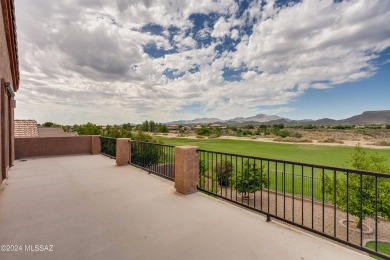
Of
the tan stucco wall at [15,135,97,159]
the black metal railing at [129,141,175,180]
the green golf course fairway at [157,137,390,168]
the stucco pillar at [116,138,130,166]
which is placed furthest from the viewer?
the green golf course fairway at [157,137,390,168]

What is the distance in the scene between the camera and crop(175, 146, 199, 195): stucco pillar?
15.7 ft

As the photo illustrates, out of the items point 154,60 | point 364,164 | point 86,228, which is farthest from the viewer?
point 154,60

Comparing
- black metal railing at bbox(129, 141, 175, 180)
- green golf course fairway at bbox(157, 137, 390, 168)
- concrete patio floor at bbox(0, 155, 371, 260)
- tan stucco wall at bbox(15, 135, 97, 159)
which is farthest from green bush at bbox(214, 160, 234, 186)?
green golf course fairway at bbox(157, 137, 390, 168)

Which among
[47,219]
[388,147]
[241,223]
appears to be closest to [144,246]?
[241,223]

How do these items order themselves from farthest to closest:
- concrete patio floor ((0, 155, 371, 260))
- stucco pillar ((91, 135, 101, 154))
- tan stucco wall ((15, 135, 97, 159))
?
stucco pillar ((91, 135, 101, 154)) < tan stucco wall ((15, 135, 97, 159)) < concrete patio floor ((0, 155, 371, 260))

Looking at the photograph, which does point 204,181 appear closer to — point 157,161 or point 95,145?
point 157,161

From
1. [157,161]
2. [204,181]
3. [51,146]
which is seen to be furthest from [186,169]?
[51,146]

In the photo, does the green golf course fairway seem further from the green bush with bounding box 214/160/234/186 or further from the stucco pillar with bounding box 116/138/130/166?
the stucco pillar with bounding box 116/138/130/166

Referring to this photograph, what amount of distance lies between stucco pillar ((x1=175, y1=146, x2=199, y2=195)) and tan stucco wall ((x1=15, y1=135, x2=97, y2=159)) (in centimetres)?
882

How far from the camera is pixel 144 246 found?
Result: 2.70m

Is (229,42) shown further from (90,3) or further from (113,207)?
(113,207)

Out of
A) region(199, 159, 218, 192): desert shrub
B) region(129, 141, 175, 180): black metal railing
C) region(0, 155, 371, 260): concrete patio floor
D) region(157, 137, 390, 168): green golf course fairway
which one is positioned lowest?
region(157, 137, 390, 168): green golf course fairway

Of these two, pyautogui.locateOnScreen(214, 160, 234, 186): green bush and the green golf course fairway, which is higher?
pyautogui.locateOnScreen(214, 160, 234, 186): green bush

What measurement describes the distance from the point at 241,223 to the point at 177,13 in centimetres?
1081
